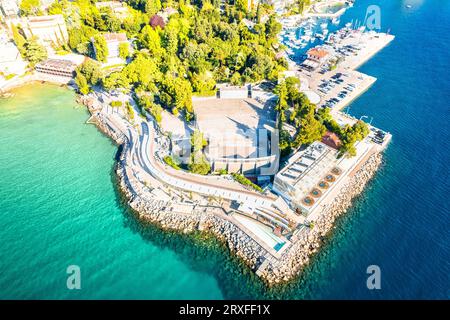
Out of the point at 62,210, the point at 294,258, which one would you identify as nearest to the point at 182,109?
the point at 62,210

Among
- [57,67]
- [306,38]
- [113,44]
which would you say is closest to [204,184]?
[113,44]

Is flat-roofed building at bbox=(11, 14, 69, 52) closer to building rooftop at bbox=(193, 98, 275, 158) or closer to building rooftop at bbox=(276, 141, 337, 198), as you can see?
building rooftop at bbox=(193, 98, 275, 158)

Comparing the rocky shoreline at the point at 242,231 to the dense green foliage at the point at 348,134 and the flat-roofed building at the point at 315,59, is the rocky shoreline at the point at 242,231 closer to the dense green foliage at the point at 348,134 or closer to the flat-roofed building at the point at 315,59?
the dense green foliage at the point at 348,134

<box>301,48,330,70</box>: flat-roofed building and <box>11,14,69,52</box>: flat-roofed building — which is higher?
<box>11,14,69,52</box>: flat-roofed building

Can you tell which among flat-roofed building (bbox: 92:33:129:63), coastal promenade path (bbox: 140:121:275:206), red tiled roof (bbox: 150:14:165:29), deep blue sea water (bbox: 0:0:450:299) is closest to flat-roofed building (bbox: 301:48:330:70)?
deep blue sea water (bbox: 0:0:450:299)

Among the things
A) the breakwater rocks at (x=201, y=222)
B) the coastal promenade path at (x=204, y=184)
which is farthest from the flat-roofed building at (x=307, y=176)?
the breakwater rocks at (x=201, y=222)

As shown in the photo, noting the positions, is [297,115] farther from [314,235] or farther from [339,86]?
[314,235]
